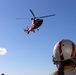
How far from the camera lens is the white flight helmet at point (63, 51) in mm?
5518

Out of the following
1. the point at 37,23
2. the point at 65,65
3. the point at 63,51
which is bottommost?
the point at 65,65

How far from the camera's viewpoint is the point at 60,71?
5086 mm

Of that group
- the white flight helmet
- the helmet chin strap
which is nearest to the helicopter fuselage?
the white flight helmet

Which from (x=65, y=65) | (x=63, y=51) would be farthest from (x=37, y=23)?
(x=65, y=65)

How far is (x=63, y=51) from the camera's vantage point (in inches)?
218

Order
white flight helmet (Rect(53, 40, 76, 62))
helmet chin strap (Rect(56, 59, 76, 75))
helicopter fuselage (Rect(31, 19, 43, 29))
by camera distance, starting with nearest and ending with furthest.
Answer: helmet chin strap (Rect(56, 59, 76, 75)) < white flight helmet (Rect(53, 40, 76, 62)) < helicopter fuselage (Rect(31, 19, 43, 29))

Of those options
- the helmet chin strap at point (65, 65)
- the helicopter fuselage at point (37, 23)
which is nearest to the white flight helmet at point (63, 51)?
the helmet chin strap at point (65, 65)

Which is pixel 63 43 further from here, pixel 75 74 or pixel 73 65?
pixel 75 74

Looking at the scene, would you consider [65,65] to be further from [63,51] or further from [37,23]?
[37,23]

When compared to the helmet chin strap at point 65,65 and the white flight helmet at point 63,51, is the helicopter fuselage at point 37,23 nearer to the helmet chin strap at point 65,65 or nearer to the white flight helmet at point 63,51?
the white flight helmet at point 63,51

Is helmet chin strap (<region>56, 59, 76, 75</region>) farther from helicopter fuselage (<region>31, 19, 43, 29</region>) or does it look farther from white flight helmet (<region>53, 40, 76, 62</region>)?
helicopter fuselage (<region>31, 19, 43, 29</region>)

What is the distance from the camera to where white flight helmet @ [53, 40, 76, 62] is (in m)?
5.52

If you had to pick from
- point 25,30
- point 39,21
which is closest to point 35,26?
point 39,21

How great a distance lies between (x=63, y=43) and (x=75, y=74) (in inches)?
191
